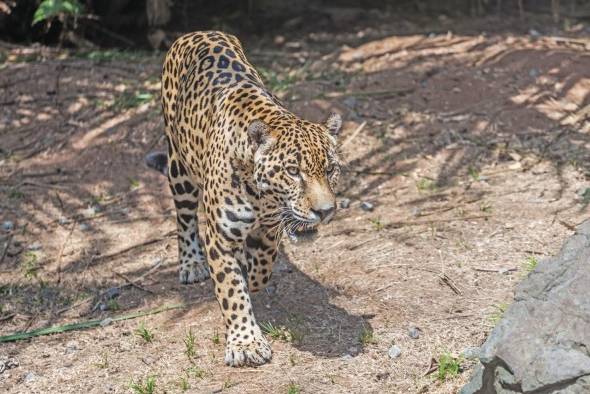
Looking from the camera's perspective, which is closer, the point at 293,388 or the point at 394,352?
Result: the point at 293,388

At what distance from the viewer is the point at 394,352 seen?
6352 millimetres

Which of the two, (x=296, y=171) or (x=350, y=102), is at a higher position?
(x=296, y=171)

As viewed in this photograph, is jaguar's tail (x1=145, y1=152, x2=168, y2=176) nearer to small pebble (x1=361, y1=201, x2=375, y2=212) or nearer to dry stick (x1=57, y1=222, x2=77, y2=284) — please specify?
dry stick (x1=57, y1=222, x2=77, y2=284)

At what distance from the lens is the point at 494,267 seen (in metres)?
7.41

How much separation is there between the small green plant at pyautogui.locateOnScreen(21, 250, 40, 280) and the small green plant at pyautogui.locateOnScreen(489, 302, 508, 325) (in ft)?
12.4

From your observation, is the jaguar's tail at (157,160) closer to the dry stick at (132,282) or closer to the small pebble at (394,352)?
the dry stick at (132,282)

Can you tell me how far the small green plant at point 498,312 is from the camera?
6.49m

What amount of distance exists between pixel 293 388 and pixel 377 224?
8.88 ft

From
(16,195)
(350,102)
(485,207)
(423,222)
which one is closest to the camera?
(423,222)

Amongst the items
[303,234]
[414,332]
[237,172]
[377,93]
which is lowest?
[414,332]

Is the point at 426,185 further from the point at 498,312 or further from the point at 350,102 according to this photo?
the point at 498,312

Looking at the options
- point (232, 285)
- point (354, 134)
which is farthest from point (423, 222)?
point (232, 285)

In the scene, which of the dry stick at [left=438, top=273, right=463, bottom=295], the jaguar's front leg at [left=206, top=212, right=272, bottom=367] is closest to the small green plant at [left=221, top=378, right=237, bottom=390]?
the jaguar's front leg at [left=206, top=212, right=272, bottom=367]

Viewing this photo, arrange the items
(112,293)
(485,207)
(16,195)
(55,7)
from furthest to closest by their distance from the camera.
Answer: (55,7), (16,195), (485,207), (112,293)
